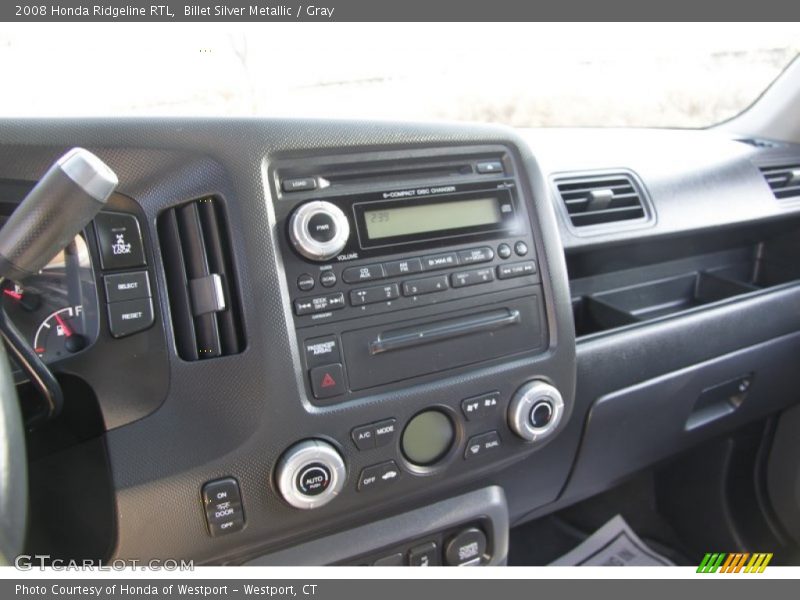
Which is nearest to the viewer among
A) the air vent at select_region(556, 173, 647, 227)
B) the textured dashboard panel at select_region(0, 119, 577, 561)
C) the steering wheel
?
the steering wheel

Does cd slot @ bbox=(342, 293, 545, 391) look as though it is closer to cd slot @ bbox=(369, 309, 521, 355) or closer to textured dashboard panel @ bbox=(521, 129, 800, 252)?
cd slot @ bbox=(369, 309, 521, 355)

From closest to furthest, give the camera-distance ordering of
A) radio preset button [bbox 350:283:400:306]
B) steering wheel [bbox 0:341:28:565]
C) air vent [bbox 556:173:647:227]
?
1. steering wheel [bbox 0:341:28:565]
2. radio preset button [bbox 350:283:400:306]
3. air vent [bbox 556:173:647:227]

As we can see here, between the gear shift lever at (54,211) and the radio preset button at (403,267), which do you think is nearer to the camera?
the gear shift lever at (54,211)

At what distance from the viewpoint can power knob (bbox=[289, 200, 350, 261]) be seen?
0.92 metres

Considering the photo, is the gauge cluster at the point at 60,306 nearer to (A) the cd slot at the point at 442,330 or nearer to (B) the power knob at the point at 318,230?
(B) the power knob at the point at 318,230

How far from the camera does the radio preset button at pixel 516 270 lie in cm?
108

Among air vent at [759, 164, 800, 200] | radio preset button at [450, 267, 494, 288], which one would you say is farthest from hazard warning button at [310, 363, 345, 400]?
air vent at [759, 164, 800, 200]

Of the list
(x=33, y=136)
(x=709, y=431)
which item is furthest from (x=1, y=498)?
(x=709, y=431)

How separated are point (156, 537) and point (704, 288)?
145cm

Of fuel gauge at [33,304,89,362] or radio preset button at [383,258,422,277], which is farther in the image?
radio preset button at [383,258,422,277]

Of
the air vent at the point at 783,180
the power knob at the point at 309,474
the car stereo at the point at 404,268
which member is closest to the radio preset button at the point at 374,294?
the car stereo at the point at 404,268

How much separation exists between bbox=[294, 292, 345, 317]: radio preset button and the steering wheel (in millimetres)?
372

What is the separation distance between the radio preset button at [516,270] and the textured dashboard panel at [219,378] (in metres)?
0.28

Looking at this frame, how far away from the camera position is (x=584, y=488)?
142cm
